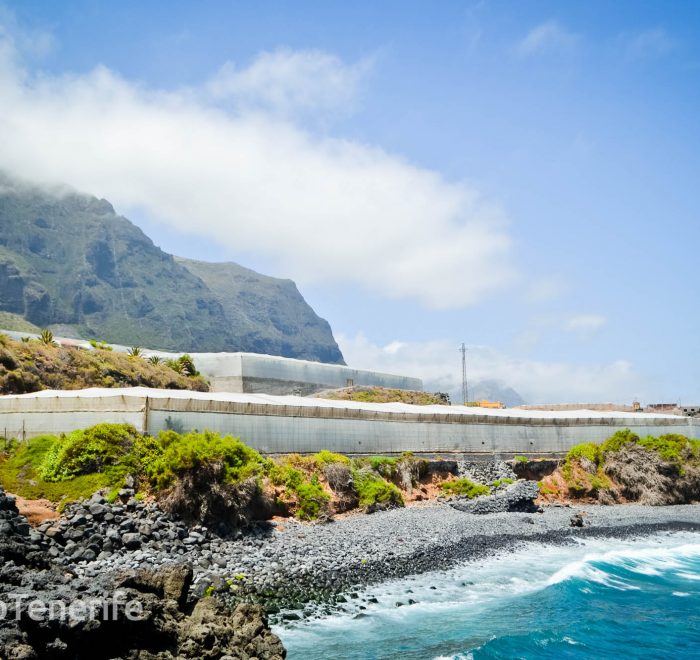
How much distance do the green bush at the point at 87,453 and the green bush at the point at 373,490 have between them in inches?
538

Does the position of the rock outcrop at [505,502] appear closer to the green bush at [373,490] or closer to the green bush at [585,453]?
the green bush at [373,490]

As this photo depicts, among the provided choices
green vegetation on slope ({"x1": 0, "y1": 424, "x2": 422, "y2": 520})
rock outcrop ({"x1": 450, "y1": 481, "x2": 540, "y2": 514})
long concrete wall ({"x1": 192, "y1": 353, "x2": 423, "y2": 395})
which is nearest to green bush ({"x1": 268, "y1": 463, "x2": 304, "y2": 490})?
green vegetation on slope ({"x1": 0, "y1": 424, "x2": 422, "y2": 520})

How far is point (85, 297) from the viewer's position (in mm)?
183000

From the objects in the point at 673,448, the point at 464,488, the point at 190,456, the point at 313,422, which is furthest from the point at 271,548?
the point at 673,448

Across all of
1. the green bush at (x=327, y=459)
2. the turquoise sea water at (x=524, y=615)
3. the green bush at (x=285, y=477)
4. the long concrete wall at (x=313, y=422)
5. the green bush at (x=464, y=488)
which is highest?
the long concrete wall at (x=313, y=422)

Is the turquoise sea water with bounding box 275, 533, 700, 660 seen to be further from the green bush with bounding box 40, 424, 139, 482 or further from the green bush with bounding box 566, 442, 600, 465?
the green bush with bounding box 566, 442, 600, 465

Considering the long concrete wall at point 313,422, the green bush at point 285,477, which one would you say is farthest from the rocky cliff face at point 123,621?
the green bush at point 285,477

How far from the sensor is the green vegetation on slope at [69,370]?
140 ft

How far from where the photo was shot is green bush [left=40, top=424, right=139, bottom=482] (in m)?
27.8

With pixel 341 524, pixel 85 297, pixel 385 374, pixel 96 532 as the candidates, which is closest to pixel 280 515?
pixel 341 524

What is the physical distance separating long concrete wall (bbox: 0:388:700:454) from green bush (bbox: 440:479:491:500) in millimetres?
4083

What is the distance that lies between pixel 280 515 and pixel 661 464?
115 ft

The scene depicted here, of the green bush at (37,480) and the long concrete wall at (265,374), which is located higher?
the long concrete wall at (265,374)

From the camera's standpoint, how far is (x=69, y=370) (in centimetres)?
4738
